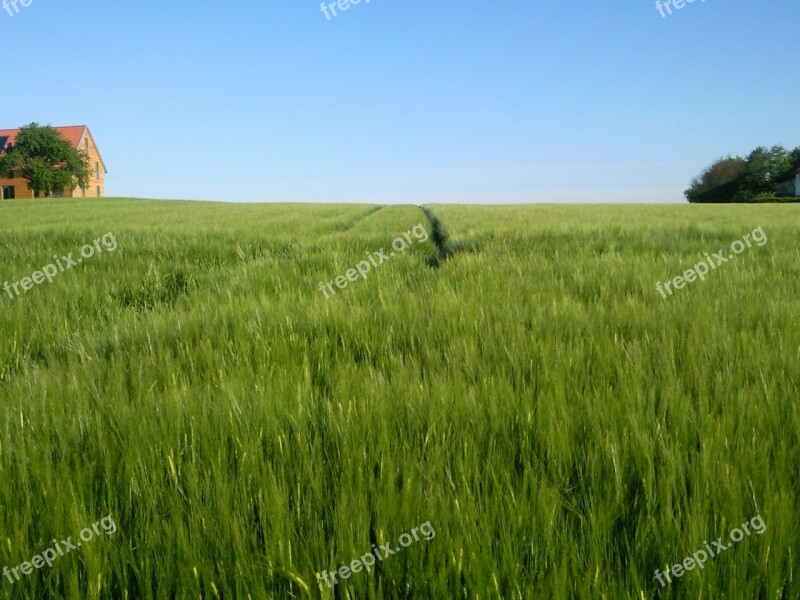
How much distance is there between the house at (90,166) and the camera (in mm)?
57625

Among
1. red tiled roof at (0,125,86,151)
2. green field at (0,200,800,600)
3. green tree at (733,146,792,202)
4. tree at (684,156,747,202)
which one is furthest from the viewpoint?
tree at (684,156,747,202)

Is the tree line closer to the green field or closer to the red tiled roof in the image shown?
the green field

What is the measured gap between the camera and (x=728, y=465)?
1.12 m

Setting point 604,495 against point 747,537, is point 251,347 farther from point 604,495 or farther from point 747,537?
point 747,537

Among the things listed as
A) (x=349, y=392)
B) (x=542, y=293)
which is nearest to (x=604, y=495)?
(x=349, y=392)

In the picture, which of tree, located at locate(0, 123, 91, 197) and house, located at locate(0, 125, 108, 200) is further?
house, located at locate(0, 125, 108, 200)

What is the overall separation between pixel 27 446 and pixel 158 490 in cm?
48

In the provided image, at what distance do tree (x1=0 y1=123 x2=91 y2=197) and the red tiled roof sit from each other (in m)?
2.45

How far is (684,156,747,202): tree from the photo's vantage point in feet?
225

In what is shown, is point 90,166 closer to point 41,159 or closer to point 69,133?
point 69,133

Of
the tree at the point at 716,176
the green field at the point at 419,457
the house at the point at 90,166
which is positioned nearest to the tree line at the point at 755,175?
the tree at the point at 716,176

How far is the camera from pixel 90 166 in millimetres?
60750

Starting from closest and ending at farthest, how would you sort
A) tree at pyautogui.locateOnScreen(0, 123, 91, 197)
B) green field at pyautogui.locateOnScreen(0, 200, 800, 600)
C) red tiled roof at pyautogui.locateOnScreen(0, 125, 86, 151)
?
green field at pyautogui.locateOnScreen(0, 200, 800, 600) → tree at pyautogui.locateOnScreen(0, 123, 91, 197) → red tiled roof at pyautogui.locateOnScreen(0, 125, 86, 151)

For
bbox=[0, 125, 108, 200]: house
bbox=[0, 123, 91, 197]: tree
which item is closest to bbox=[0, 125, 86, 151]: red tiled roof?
bbox=[0, 125, 108, 200]: house
